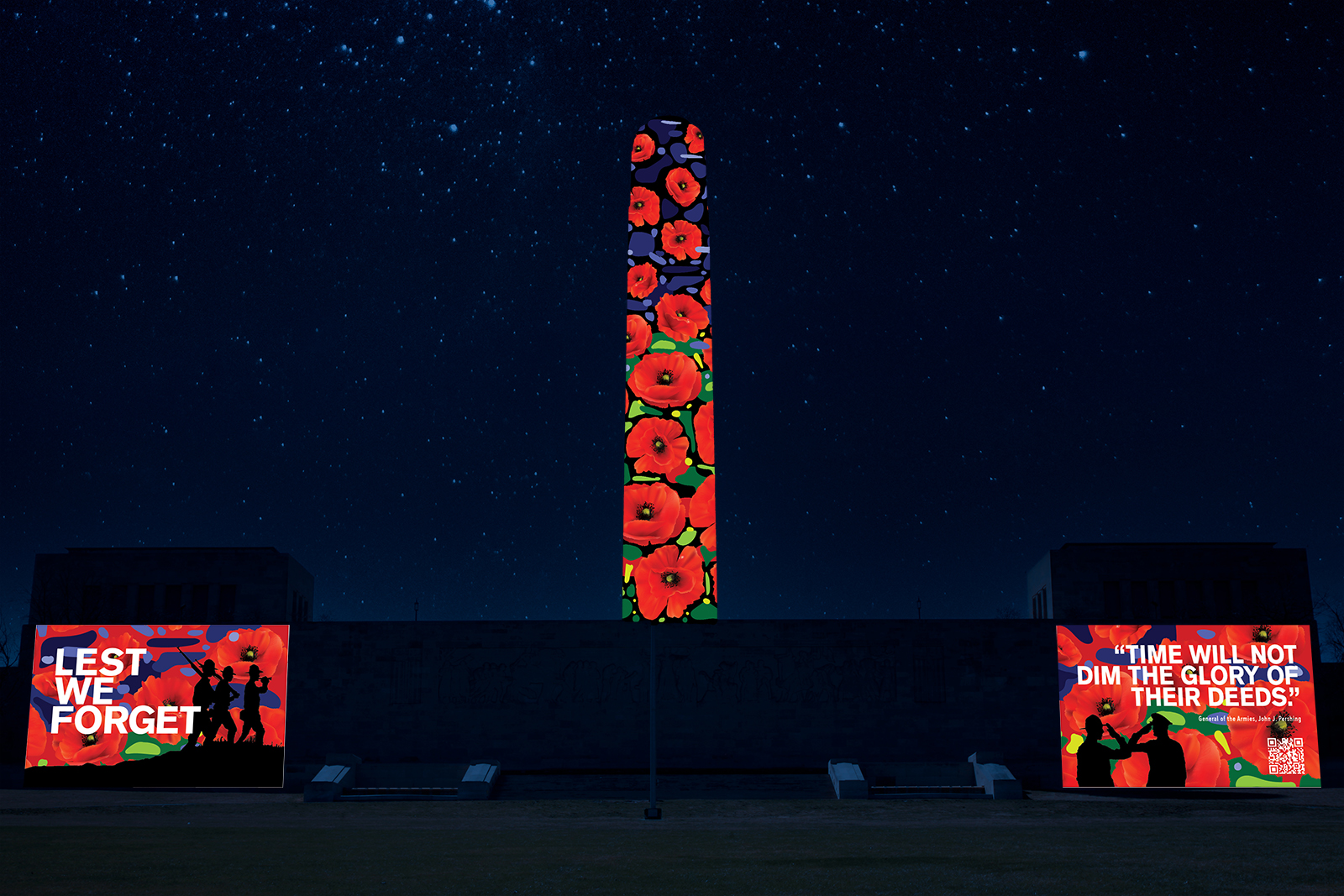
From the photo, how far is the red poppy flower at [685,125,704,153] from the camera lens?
2258cm

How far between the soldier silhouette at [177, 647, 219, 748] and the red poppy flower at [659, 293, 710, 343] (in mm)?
22947

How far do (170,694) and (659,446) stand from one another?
23498 mm

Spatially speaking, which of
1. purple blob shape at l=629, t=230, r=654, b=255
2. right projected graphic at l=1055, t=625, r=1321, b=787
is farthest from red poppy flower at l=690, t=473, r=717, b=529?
right projected graphic at l=1055, t=625, r=1321, b=787

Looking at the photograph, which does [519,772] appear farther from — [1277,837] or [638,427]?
[1277,837]

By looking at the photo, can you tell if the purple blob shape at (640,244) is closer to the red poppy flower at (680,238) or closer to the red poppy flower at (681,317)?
the red poppy flower at (680,238)

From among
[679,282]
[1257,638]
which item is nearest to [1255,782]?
[1257,638]

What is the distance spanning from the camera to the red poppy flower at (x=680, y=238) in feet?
71.2

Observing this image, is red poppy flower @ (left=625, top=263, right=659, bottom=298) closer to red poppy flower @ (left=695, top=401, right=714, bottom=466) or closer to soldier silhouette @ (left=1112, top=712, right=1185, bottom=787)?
red poppy flower @ (left=695, top=401, right=714, bottom=466)

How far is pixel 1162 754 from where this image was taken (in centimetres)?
3534

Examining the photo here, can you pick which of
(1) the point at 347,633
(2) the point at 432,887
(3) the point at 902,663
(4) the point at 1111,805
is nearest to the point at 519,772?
(1) the point at 347,633

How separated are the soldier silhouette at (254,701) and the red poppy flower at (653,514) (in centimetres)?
2137

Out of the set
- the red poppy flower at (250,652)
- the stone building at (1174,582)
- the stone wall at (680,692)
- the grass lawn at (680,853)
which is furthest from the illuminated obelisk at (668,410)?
the stone building at (1174,582)

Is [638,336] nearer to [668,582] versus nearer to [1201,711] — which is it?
[668,582]

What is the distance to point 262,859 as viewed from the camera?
12562mm
